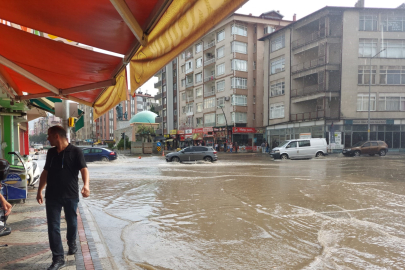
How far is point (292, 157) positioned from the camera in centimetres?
2494

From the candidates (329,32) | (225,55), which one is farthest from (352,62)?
(225,55)

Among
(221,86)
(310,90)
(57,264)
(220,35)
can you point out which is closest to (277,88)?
(310,90)

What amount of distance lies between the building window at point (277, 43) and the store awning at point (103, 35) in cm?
3827

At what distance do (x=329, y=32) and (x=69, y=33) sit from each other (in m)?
36.3

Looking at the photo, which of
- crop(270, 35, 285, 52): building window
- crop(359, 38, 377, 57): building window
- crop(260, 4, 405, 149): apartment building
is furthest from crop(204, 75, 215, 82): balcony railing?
crop(359, 38, 377, 57): building window

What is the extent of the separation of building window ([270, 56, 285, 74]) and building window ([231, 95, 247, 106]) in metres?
6.63

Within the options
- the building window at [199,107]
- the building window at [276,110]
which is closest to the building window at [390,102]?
the building window at [276,110]

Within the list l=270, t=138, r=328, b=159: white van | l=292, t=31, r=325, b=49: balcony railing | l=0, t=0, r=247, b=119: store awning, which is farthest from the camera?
l=292, t=31, r=325, b=49: balcony railing

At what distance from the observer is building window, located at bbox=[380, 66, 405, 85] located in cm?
3278

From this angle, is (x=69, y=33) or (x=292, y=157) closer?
(x=69, y=33)

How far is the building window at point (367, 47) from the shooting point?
109ft

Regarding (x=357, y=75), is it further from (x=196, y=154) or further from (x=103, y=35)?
(x=103, y=35)

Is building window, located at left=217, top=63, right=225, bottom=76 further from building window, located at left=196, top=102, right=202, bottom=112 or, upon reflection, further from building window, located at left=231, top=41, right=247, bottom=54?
building window, located at left=196, top=102, right=202, bottom=112

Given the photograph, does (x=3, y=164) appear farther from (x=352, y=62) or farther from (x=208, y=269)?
(x=352, y=62)
